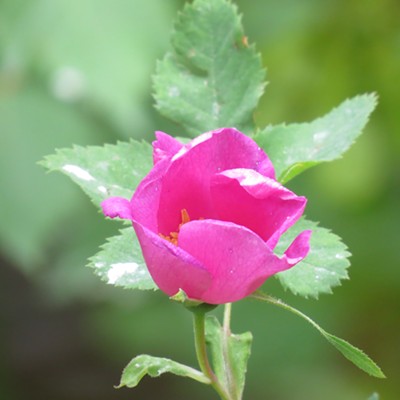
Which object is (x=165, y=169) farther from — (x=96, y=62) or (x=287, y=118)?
(x=287, y=118)

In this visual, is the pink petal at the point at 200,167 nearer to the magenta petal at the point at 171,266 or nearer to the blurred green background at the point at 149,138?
the magenta petal at the point at 171,266

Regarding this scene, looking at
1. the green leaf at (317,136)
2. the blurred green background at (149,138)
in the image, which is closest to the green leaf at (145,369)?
the green leaf at (317,136)

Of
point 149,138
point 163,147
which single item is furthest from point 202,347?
point 149,138

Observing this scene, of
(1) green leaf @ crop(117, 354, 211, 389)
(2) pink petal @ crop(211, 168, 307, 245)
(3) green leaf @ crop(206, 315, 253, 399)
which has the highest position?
(2) pink petal @ crop(211, 168, 307, 245)

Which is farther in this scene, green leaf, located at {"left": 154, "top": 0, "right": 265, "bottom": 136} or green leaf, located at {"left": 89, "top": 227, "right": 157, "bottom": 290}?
green leaf, located at {"left": 154, "top": 0, "right": 265, "bottom": 136}

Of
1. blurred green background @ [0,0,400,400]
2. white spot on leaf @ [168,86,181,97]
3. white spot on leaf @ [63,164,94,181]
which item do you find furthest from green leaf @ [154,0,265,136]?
blurred green background @ [0,0,400,400]

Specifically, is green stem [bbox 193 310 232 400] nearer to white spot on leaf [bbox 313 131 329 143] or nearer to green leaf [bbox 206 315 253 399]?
green leaf [bbox 206 315 253 399]

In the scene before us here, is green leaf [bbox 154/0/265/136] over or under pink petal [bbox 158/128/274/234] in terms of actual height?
over
